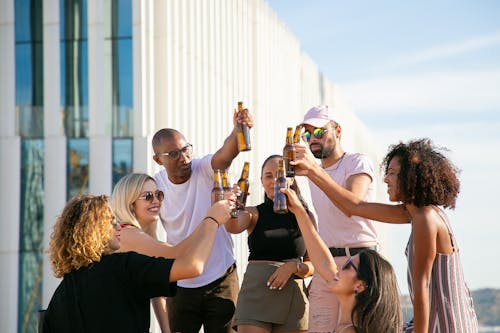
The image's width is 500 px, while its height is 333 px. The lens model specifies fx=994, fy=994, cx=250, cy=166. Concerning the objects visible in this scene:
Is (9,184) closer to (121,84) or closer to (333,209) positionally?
(121,84)

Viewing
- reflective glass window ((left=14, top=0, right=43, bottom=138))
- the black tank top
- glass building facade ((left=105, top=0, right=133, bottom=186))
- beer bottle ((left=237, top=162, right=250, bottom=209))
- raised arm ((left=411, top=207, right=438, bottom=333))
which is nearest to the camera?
raised arm ((left=411, top=207, right=438, bottom=333))

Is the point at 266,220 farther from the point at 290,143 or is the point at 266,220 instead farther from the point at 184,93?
the point at 184,93

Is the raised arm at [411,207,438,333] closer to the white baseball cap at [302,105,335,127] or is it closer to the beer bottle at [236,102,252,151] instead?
the white baseball cap at [302,105,335,127]

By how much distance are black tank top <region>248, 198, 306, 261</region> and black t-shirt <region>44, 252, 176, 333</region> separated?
2.20 metres

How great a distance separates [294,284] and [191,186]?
0.94 m

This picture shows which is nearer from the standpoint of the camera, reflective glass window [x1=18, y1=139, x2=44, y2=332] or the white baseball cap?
the white baseball cap

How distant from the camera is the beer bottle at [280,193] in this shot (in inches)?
230

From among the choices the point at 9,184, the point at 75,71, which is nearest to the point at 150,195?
the point at 75,71

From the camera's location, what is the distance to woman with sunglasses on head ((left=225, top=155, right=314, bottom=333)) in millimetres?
Answer: 6465

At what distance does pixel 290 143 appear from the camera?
232 inches

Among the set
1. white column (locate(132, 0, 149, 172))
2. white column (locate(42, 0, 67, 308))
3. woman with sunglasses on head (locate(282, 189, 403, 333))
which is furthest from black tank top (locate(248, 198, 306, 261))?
white column (locate(42, 0, 67, 308))

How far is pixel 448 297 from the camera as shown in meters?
4.85

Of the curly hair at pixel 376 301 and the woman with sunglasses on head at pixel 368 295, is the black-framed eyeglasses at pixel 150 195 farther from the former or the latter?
the curly hair at pixel 376 301

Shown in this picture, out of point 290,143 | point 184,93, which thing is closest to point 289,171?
point 290,143
